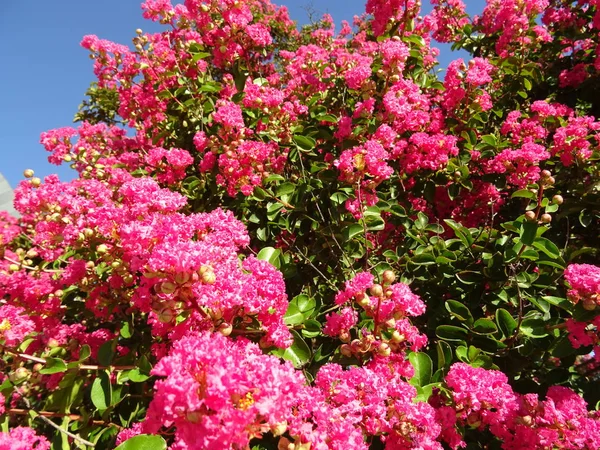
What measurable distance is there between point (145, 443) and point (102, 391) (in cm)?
52

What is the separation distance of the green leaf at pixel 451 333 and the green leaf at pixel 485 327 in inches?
2.1

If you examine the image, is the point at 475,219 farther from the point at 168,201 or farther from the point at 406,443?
the point at 168,201

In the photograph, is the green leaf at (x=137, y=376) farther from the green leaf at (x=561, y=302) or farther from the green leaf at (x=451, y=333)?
the green leaf at (x=561, y=302)

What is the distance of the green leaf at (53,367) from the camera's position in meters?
1.40

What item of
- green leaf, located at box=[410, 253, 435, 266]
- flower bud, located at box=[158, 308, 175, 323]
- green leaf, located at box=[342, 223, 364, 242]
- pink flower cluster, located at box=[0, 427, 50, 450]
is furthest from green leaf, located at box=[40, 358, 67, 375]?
green leaf, located at box=[410, 253, 435, 266]

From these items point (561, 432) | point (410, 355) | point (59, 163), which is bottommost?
point (561, 432)

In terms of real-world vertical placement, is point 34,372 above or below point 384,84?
below

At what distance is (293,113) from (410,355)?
74.2 inches

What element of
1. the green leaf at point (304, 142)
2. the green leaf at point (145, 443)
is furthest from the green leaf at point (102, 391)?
the green leaf at point (304, 142)

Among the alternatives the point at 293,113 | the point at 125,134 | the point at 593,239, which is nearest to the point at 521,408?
the point at 593,239

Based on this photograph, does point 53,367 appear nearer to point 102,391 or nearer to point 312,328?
point 102,391

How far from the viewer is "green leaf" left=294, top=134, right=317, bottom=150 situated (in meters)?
2.34

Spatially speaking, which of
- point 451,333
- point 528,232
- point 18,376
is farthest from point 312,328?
point 18,376

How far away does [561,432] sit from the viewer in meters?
1.38
